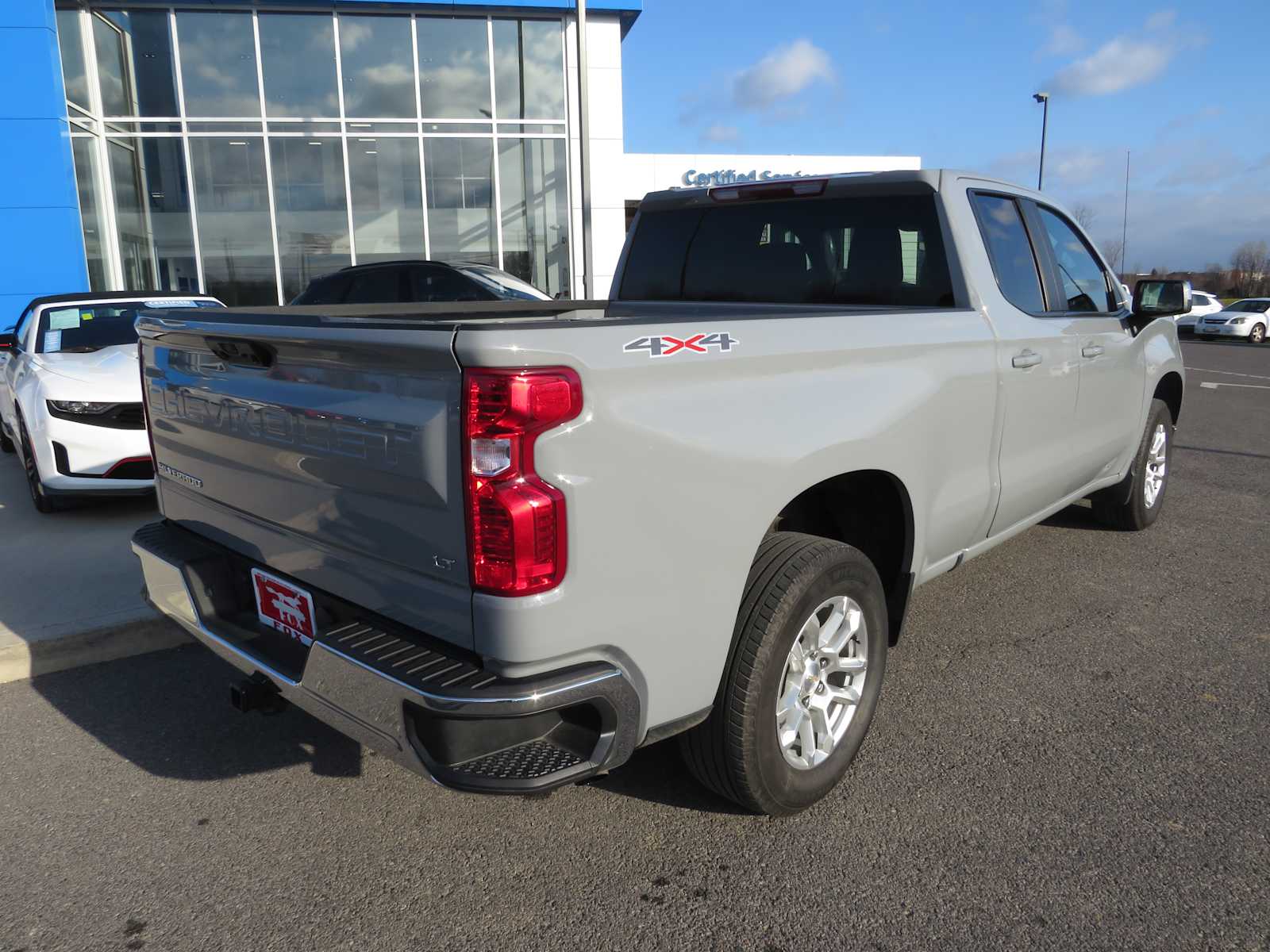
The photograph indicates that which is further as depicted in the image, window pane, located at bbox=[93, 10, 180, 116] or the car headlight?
window pane, located at bbox=[93, 10, 180, 116]

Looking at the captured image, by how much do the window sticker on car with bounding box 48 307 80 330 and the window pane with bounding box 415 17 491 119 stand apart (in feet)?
A: 36.6

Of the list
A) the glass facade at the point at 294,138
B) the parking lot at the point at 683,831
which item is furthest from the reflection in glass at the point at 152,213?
the parking lot at the point at 683,831

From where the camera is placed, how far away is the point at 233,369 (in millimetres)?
2613

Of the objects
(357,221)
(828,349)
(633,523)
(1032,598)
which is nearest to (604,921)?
(633,523)

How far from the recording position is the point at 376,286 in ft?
35.2

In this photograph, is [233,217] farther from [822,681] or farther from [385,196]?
[822,681]

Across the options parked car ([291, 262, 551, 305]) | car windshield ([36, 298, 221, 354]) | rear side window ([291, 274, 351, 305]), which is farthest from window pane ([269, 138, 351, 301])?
car windshield ([36, 298, 221, 354])

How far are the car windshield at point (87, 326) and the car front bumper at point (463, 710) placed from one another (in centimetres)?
563

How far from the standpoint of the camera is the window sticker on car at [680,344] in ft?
6.97

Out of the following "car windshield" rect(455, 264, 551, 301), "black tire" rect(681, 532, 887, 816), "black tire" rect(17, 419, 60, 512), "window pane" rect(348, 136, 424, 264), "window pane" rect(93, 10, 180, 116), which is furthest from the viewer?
"window pane" rect(348, 136, 424, 264)

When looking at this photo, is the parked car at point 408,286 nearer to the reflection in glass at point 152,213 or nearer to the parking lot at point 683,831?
the parking lot at point 683,831

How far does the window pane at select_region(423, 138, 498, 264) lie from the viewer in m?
17.2

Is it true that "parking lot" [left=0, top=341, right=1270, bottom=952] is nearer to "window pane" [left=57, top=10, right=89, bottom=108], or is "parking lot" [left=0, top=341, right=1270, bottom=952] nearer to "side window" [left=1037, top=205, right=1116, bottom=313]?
"side window" [left=1037, top=205, right=1116, bottom=313]

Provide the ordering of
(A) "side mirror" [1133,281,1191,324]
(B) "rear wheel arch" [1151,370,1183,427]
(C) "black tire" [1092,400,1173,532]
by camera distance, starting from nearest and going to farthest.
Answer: (A) "side mirror" [1133,281,1191,324]
(C) "black tire" [1092,400,1173,532]
(B) "rear wheel arch" [1151,370,1183,427]
